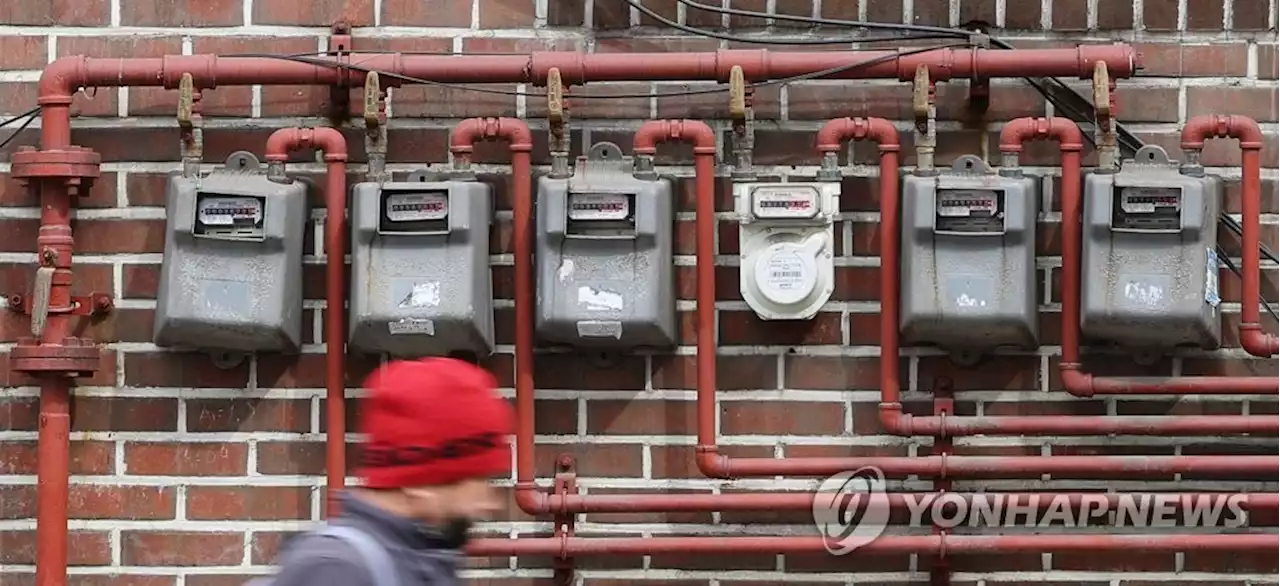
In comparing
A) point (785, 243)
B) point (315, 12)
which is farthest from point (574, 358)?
point (315, 12)

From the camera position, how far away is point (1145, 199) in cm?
295

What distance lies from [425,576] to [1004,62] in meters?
1.59

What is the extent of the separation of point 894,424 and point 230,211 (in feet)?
3.84

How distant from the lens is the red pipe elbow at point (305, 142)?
3053 millimetres

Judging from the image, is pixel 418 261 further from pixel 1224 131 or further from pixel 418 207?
pixel 1224 131

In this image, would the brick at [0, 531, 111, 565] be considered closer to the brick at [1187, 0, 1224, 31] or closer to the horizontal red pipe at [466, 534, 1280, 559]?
the horizontal red pipe at [466, 534, 1280, 559]

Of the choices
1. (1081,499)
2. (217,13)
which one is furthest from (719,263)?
(217,13)

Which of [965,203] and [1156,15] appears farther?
[1156,15]

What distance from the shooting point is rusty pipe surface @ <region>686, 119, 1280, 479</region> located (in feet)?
9.91

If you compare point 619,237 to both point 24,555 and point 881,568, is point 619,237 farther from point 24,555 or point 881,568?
point 24,555

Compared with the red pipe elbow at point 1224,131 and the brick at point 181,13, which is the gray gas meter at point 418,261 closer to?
the brick at point 181,13

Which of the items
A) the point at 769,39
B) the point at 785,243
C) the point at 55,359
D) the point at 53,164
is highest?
the point at 769,39

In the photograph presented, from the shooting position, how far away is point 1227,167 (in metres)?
3.12

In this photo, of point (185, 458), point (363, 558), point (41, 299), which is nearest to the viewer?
point (363, 558)
